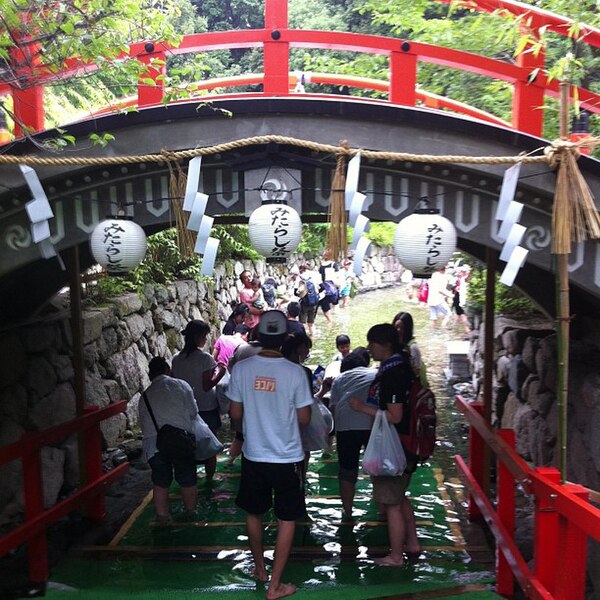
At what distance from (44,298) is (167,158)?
3224mm

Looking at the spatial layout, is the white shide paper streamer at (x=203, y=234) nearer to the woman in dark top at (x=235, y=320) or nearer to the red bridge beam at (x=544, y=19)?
the red bridge beam at (x=544, y=19)

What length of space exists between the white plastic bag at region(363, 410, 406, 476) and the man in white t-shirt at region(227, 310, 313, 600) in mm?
589

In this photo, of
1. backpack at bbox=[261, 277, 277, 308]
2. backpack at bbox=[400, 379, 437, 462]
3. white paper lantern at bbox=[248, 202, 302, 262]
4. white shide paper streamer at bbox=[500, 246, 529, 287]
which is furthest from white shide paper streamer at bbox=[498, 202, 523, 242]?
backpack at bbox=[261, 277, 277, 308]

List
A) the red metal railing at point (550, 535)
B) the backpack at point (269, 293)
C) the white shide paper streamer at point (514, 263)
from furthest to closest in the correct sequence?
the backpack at point (269, 293)
the white shide paper streamer at point (514, 263)
the red metal railing at point (550, 535)

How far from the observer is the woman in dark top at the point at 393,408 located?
4566 mm

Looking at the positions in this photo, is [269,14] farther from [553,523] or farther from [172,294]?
[172,294]

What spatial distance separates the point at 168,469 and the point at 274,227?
2.76 metres

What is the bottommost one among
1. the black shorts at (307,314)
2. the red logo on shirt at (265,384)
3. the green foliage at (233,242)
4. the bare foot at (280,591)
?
the bare foot at (280,591)

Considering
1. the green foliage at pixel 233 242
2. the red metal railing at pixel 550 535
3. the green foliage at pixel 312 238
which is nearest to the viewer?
the red metal railing at pixel 550 535

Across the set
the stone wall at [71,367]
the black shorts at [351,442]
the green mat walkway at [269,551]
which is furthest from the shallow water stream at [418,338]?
the stone wall at [71,367]

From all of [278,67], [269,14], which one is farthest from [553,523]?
[269,14]

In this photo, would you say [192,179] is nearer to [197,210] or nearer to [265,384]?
[197,210]

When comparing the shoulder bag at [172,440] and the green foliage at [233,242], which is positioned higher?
the green foliage at [233,242]

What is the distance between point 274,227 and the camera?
12.9ft
